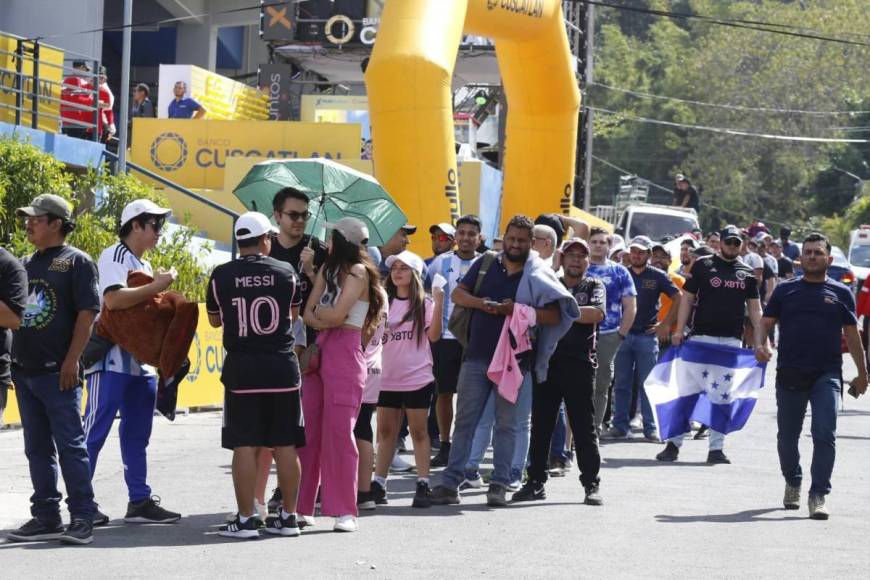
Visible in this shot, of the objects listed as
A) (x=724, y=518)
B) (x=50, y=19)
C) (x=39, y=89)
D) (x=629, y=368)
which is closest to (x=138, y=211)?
(x=724, y=518)

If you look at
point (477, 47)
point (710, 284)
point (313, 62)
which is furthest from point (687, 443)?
point (313, 62)

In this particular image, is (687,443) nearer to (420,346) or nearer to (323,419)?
(420,346)

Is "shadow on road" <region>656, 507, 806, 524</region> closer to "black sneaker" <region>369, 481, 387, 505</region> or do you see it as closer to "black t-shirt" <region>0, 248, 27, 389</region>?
"black sneaker" <region>369, 481, 387, 505</region>

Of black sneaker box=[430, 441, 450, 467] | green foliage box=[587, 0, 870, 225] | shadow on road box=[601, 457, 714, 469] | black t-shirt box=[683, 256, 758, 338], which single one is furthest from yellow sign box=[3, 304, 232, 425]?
green foliage box=[587, 0, 870, 225]

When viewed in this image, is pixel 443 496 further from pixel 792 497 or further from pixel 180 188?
pixel 180 188

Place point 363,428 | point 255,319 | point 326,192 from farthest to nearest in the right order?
point 326,192 → point 363,428 → point 255,319

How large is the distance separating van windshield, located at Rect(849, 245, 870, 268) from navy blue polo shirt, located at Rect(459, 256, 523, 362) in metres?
34.9

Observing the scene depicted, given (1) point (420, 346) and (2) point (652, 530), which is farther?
(1) point (420, 346)

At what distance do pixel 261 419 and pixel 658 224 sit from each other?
2729cm

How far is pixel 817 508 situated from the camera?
10711 mm

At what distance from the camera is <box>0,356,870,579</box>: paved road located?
8.30 m

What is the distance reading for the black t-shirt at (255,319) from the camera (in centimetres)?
895

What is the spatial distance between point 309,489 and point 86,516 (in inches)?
61.0

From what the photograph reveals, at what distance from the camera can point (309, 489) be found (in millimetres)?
9859
